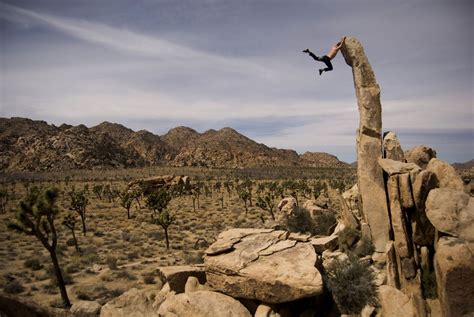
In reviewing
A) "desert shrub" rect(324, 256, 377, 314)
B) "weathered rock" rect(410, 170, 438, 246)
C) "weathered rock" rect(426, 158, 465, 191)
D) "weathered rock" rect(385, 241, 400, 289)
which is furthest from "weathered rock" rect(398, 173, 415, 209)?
"desert shrub" rect(324, 256, 377, 314)

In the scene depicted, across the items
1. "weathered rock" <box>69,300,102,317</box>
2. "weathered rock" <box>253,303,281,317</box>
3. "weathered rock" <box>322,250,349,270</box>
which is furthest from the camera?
"weathered rock" <box>322,250,349,270</box>

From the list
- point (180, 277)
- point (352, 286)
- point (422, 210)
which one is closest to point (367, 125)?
point (422, 210)

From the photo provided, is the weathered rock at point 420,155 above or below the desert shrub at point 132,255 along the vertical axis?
above

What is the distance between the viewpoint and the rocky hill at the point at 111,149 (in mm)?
120812

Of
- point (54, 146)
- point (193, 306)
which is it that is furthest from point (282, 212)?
point (54, 146)

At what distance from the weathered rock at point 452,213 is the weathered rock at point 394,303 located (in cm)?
271

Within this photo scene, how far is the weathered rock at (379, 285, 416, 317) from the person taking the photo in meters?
10.2

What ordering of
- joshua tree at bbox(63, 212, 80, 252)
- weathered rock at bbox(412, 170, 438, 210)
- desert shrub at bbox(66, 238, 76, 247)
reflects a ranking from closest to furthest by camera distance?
1. weathered rock at bbox(412, 170, 438, 210)
2. joshua tree at bbox(63, 212, 80, 252)
3. desert shrub at bbox(66, 238, 76, 247)

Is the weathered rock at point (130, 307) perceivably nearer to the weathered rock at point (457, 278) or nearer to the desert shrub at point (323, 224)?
the weathered rock at point (457, 278)

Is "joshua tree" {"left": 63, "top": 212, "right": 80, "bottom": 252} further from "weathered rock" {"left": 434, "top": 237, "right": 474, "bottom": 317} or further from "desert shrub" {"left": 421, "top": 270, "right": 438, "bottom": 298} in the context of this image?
"weathered rock" {"left": 434, "top": 237, "right": 474, "bottom": 317}

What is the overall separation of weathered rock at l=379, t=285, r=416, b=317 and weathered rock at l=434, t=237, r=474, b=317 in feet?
3.77

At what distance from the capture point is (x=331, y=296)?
39.3ft

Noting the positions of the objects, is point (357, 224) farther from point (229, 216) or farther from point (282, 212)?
point (229, 216)

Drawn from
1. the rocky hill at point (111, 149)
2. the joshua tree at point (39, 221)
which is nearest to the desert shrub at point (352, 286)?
the joshua tree at point (39, 221)
